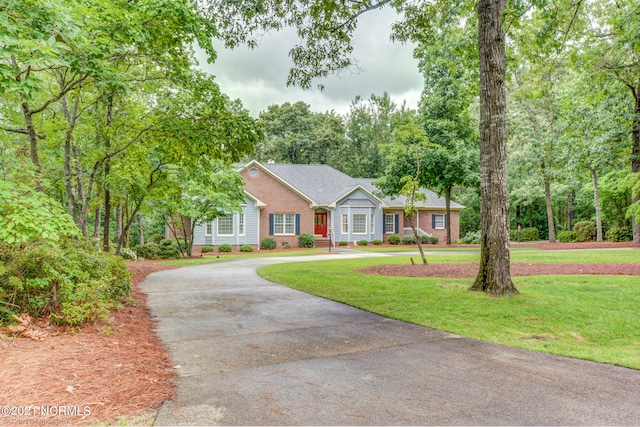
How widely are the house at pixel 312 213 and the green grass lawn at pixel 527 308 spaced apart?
1606cm

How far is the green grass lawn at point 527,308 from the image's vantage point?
5.04m

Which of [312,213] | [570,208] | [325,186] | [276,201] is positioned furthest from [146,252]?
[570,208]

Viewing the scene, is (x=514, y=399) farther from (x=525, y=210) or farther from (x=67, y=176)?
(x=525, y=210)

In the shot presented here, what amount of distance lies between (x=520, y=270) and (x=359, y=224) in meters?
18.1

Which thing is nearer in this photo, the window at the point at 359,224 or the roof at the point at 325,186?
the roof at the point at 325,186

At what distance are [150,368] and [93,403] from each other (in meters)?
0.89

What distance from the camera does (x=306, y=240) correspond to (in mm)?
26641

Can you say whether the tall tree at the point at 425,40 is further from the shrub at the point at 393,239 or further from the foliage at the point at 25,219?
the shrub at the point at 393,239

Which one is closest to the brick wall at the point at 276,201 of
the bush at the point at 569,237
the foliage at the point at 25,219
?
the bush at the point at 569,237

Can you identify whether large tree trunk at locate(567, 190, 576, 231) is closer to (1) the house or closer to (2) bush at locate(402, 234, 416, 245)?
(1) the house

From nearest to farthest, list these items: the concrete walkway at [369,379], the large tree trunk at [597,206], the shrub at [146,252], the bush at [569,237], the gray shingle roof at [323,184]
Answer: the concrete walkway at [369,379], the shrub at [146,252], the large tree trunk at [597,206], the gray shingle roof at [323,184], the bush at [569,237]

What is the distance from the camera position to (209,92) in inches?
339

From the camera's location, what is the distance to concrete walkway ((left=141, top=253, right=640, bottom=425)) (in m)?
2.95

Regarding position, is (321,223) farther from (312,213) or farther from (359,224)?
(359,224)
